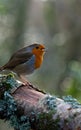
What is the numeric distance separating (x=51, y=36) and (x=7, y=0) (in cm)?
196

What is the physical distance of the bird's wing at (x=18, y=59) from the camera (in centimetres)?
420

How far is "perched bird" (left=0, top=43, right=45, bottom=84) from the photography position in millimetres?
4219

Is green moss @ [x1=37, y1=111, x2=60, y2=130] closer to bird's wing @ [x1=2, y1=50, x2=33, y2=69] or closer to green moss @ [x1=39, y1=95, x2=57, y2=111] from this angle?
green moss @ [x1=39, y1=95, x2=57, y2=111]

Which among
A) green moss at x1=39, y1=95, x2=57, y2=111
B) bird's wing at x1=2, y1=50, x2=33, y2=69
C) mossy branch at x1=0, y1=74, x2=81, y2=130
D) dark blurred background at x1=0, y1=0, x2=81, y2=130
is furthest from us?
dark blurred background at x1=0, y1=0, x2=81, y2=130

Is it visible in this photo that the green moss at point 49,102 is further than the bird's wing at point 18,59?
No

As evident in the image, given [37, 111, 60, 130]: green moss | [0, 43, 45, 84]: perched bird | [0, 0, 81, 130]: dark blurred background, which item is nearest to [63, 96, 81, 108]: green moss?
[37, 111, 60, 130]: green moss

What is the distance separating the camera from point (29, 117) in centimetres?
258

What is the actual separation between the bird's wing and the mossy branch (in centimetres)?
123

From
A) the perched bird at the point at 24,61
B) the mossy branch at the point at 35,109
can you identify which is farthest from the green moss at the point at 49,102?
the perched bird at the point at 24,61

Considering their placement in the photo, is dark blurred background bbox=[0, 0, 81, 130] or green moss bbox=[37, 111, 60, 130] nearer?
green moss bbox=[37, 111, 60, 130]

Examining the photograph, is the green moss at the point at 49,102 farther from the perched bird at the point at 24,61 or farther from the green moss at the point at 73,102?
the perched bird at the point at 24,61

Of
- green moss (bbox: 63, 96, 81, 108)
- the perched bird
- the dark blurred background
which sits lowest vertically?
the dark blurred background

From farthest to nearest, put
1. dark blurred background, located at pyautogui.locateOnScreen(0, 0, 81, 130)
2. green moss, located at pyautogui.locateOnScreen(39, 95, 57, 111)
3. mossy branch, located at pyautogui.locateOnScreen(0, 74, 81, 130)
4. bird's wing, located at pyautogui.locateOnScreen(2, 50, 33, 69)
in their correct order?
1. dark blurred background, located at pyautogui.locateOnScreen(0, 0, 81, 130)
2. bird's wing, located at pyautogui.locateOnScreen(2, 50, 33, 69)
3. green moss, located at pyautogui.locateOnScreen(39, 95, 57, 111)
4. mossy branch, located at pyautogui.locateOnScreen(0, 74, 81, 130)

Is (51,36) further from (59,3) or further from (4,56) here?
(4,56)
